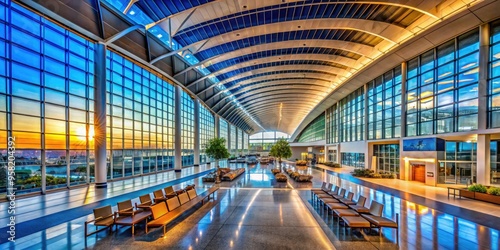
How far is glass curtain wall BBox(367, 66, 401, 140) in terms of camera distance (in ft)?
68.6

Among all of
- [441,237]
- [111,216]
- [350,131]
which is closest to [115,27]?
[111,216]

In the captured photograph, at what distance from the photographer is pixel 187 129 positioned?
2997cm

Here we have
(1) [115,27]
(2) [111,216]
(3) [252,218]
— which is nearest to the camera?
(2) [111,216]

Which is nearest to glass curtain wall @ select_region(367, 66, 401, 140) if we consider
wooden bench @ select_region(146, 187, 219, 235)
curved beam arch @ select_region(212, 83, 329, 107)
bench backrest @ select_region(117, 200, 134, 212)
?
curved beam arch @ select_region(212, 83, 329, 107)

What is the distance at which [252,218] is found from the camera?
7.63m

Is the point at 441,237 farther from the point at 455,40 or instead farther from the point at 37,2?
the point at 37,2

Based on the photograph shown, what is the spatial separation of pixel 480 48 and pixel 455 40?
2.12 metres

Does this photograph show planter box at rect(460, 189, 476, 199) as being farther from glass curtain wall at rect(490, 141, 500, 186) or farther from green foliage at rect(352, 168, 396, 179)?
green foliage at rect(352, 168, 396, 179)

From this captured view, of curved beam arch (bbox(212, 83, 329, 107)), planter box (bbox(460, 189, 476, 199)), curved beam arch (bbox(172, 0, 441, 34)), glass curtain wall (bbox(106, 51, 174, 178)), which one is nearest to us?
planter box (bbox(460, 189, 476, 199))

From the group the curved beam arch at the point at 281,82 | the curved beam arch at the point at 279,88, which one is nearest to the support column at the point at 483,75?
the curved beam arch at the point at 281,82

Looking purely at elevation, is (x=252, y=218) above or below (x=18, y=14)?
below

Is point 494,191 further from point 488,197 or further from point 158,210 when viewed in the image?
point 158,210

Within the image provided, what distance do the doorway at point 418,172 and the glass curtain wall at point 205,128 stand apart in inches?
1037

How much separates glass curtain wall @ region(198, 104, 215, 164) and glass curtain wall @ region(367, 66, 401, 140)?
2365 cm
